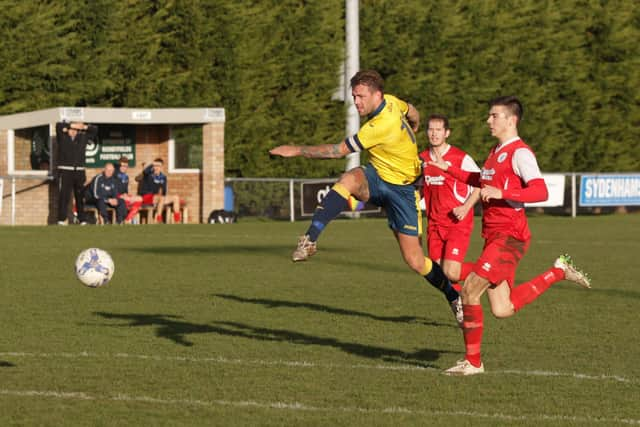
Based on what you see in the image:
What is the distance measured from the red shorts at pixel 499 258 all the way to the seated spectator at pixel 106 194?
18.5 m

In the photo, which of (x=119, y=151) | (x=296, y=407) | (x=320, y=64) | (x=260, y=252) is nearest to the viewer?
(x=296, y=407)

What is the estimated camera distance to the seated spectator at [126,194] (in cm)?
2705

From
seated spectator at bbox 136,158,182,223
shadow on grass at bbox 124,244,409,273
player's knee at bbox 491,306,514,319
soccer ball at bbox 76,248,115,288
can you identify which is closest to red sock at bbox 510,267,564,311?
player's knee at bbox 491,306,514,319

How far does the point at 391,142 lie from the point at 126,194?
17.6 m

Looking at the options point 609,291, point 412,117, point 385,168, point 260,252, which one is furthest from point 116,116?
point 385,168

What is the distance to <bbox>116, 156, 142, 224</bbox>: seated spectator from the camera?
2705 centimetres

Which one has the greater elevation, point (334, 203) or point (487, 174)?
point (487, 174)

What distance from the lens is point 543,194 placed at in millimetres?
8383

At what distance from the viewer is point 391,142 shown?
10414 mm

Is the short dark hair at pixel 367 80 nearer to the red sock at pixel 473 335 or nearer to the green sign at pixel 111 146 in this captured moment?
the red sock at pixel 473 335

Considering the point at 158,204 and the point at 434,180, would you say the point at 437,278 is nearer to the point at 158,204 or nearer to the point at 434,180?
the point at 434,180

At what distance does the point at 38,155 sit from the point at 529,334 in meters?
19.2

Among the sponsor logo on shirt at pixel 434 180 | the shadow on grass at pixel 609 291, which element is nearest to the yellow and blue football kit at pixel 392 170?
the sponsor logo on shirt at pixel 434 180

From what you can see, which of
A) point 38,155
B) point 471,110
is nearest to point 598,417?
point 38,155
